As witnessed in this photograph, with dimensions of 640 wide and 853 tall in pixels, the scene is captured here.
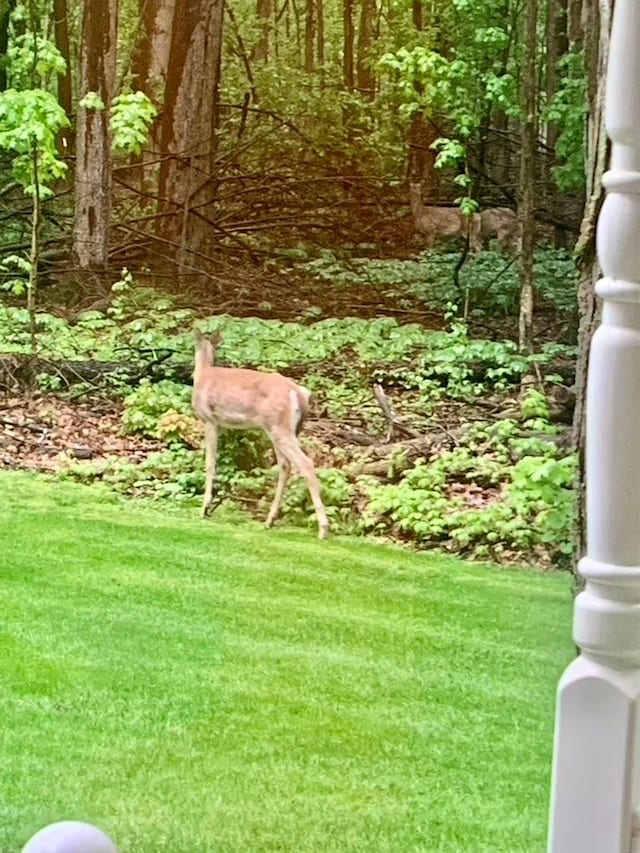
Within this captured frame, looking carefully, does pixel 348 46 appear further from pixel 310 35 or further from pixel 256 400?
pixel 256 400

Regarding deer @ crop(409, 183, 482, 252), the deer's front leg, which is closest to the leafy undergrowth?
the deer's front leg

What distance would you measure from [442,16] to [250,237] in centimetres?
41

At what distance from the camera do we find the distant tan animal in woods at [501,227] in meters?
1.57

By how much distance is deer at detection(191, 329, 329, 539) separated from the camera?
5.26ft

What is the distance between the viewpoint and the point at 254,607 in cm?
161

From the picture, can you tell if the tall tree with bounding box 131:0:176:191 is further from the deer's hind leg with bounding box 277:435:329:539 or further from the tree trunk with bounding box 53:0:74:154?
the deer's hind leg with bounding box 277:435:329:539

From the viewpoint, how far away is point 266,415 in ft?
5.28

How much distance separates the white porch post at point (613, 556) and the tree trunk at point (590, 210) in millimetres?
135

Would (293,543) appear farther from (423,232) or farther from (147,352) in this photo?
(423,232)

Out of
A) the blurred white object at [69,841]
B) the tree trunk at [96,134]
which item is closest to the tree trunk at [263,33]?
the tree trunk at [96,134]

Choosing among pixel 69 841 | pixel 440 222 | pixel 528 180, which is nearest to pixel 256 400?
pixel 440 222

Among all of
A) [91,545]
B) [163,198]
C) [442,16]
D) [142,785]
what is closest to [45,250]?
[163,198]

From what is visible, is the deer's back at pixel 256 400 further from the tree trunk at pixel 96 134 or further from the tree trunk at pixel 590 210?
the tree trunk at pixel 590 210

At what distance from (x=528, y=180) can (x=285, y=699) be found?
83 centimetres
